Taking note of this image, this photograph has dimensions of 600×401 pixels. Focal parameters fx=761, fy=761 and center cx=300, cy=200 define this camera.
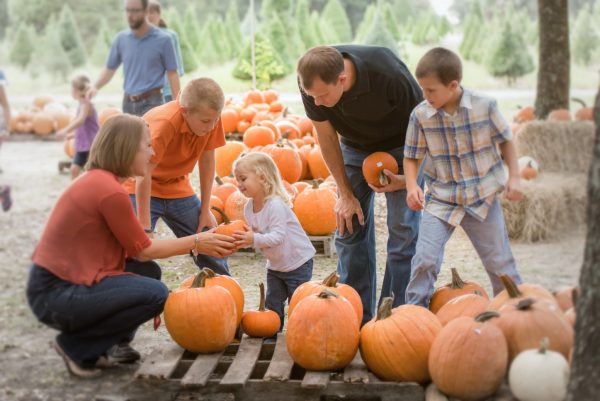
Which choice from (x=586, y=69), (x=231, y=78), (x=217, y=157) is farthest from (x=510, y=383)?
(x=586, y=69)

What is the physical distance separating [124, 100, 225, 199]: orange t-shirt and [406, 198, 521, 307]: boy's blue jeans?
1.38 meters

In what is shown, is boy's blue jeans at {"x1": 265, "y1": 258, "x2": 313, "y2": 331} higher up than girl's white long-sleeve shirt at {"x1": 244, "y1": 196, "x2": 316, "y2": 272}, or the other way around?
girl's white long-sleeve shirt at {"x1": 244, "y1": 196, "x2": 316, "y2": 272}

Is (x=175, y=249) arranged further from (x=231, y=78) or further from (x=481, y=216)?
(x=231, y=78)

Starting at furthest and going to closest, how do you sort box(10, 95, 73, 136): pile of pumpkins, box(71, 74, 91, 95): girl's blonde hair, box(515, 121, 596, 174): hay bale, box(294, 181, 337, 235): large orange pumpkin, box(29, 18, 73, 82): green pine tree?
box(29, 18, 73, 82): green pine tree < box(10, 95, 73, 136): pile of pumpkins < box(71, 74, 91, 95): girl's blonde hair < box(515, 121, 596, 174): hay bale < box(294, 181, 337, 235): large orange pumpkin

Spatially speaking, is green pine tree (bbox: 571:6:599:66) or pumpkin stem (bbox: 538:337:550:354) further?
green pine tree (bbox: 571:6:599:66)

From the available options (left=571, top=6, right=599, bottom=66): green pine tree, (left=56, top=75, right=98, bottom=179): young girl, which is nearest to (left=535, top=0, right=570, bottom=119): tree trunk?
(left=56, top=75, right=98, bottom=179): young girl

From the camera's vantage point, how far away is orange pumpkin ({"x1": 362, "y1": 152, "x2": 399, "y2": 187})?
4.05 m

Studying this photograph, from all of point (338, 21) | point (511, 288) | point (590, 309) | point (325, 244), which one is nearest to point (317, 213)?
point (325, 244)

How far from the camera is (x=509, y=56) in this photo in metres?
Answer: 23.7

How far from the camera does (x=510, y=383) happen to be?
9.77ft

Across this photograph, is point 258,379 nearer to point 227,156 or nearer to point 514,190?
point 514,190

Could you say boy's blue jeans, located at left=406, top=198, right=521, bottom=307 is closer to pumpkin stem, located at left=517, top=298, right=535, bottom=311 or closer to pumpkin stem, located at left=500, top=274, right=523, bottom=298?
pumpkin stem, located at left=500, top=274, right=523, bottom=298

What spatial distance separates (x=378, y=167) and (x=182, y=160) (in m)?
1.12

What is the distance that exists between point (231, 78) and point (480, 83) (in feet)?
25.7
